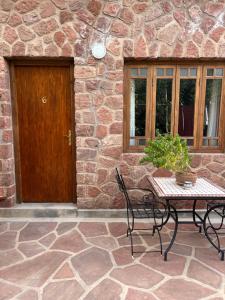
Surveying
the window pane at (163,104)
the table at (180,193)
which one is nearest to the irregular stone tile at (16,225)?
the table at (180,193)

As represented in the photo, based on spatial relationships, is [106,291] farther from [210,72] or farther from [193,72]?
[210,72]

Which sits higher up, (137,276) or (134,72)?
(134,72)

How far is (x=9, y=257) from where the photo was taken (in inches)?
97.6

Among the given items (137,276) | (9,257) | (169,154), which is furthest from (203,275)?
(9,257)

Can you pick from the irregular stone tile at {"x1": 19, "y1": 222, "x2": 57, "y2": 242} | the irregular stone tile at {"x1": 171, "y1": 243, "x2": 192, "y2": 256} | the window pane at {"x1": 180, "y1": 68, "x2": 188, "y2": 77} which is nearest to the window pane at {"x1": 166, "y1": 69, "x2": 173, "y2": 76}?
the window pane at {"x1": 180, "y1": 68, "x2": 188, "y2": 77}

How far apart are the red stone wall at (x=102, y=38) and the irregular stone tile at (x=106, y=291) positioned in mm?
1812

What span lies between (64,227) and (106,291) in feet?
4.17

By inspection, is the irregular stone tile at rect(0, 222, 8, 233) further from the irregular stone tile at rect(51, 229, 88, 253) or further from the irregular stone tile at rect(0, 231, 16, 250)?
the irregular stone tile at rect(51, 229, 88, 253)

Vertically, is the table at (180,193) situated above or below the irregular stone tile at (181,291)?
above

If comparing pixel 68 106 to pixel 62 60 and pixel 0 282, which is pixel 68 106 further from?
pixel 0 282

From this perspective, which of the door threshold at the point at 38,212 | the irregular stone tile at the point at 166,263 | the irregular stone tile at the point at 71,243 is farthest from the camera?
the door threshold at the point at 38,212

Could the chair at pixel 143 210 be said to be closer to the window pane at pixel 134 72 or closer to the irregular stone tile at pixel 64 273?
the irregular stone tile at pixel 64 273

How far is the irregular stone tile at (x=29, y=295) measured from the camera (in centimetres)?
193

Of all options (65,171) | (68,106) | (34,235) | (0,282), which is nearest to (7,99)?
(68,106)
